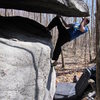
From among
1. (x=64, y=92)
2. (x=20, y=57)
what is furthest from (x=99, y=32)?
(x=64, y=92)

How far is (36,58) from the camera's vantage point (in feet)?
18.8

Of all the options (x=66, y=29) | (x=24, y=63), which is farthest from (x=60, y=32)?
(x=24, y=63)

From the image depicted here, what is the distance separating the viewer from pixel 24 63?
17.5 ft

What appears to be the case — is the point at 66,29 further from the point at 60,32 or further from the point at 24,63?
the point at 24,63

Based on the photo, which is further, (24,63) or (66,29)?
(66,29)

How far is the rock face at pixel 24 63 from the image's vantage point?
16.4 ft

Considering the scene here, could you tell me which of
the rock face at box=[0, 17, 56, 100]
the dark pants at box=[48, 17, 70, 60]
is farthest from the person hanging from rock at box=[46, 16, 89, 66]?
the rock face at box=[0, 17, 56, 100]

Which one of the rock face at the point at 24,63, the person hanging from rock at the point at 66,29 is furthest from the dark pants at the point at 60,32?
the rock face at the point at 24,63

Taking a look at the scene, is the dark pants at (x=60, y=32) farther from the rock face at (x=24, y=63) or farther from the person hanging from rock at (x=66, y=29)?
the rock face at (x=24, y=63)

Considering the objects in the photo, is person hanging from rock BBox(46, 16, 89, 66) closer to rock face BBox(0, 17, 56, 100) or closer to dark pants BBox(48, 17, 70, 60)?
dark pants BBox(48, 17, 70, 60)

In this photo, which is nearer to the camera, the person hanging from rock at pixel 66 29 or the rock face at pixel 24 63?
the rock face at pixel 24 63

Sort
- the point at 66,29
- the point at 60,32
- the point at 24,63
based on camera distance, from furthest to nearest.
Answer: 1. the point at 60,32
2. the point at 66,29
3. the point at 24,63

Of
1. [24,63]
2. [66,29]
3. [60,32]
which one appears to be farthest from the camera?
[60,32]

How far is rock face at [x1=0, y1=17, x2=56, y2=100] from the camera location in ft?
16.4
